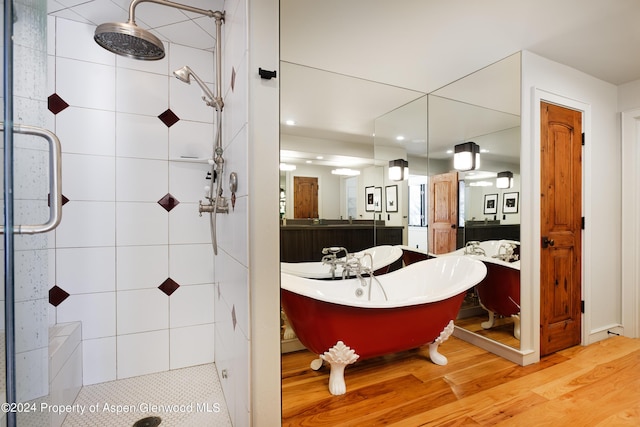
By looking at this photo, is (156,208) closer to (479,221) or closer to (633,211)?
(479,221)

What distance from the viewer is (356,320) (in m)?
1.87

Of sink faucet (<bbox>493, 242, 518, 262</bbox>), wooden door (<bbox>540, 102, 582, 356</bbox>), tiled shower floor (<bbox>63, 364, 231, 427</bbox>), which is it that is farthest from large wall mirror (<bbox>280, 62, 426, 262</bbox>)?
wooden door (<bbox>540, 102, 582, 356</bbox>)

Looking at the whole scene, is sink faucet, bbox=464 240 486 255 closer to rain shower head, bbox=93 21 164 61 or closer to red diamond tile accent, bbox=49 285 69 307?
rain shower head, bbox=93 21 164 61

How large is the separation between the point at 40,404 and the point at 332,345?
136cm

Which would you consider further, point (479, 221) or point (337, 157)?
point (479, 221)

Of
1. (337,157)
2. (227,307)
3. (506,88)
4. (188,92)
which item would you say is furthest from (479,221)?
(188,92)

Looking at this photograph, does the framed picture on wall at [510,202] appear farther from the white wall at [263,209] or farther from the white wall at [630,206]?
the white wall at [263,209]

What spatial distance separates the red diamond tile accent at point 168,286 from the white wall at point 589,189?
2.65 metres

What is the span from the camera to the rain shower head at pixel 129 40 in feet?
4.30

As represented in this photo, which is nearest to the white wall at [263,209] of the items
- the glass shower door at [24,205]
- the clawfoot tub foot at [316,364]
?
the glass shower door at [24,205]

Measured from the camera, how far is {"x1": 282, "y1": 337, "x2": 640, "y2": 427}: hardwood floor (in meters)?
1.70

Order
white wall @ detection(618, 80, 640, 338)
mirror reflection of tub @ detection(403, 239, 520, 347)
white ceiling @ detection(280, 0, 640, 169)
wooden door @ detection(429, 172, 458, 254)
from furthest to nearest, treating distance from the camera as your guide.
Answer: wooden door @ detection(429, 172, 458, 254), white wall @ detection(618, 80, 640, 338), mirror reflection of tub @ detection(403, 239, 520, 347), white ceiling @ detection(280, 0, 640, 169)

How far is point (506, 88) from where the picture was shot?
246 cm

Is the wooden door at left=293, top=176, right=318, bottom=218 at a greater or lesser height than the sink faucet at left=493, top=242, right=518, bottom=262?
greater
